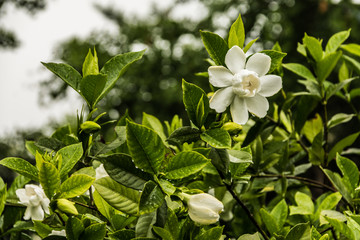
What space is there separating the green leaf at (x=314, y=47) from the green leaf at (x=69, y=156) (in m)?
0.43

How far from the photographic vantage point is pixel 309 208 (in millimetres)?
625

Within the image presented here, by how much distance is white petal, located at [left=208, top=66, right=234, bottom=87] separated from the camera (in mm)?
474

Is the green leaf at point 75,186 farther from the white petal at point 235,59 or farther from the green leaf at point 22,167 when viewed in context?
the white petal at point 235,59

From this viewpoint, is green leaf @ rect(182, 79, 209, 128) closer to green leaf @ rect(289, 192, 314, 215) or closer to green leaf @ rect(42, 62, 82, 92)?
green leaf @ rect(42, 62, 82, 92)

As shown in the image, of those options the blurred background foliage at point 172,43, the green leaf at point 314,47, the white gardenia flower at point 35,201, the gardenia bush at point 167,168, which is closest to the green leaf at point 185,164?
the gardenia bush at point 167,168

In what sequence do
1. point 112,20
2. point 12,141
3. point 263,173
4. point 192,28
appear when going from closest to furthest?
point 263,173 → point 12,141 → point 192,28 → point 112,20

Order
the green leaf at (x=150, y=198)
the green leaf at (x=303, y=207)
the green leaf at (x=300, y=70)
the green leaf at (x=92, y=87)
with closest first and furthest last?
the green leaf at (x=150, y=198) → the green leaf at (x=92, y=87) → the green leaf at (x=303, y=207) → the green leaf at (x=300, y=70)

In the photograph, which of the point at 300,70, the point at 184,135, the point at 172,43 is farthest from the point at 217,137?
the point at 172,43

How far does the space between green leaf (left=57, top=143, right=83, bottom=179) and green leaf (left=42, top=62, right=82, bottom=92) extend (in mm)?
77

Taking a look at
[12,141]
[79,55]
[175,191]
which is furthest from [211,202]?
[79,55]

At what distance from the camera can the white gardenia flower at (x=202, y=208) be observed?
41 cm

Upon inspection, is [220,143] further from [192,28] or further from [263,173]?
[192,28]

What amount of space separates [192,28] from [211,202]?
19.6 ft

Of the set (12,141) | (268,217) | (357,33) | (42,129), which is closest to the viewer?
(268,217)
